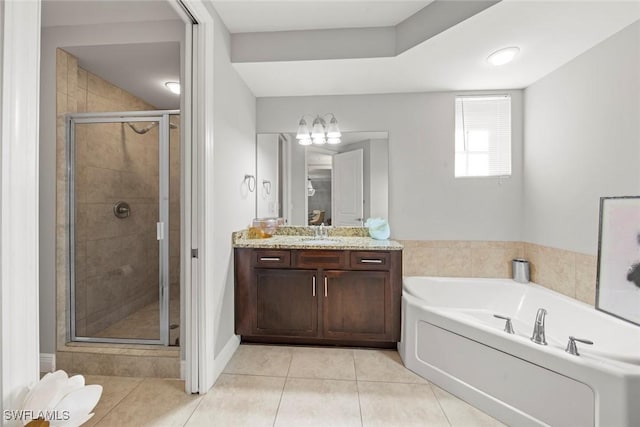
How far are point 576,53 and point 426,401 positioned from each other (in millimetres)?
2539

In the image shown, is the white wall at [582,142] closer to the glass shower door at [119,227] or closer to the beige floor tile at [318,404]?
the beige floor tile at [318,404]

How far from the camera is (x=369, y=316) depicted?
2309mm

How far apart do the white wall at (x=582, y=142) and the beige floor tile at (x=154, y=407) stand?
9.18 ft

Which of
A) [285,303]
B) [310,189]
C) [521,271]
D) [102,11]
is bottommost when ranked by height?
[285,303]

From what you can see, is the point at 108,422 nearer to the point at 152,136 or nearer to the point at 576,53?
the point at 152,136

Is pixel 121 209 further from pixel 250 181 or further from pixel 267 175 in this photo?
pixel 267 175

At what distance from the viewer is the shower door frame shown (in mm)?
2139

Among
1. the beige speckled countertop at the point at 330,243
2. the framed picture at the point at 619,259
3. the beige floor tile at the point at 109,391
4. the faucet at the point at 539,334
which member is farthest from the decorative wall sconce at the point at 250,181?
the framed picture at the point at 619,259

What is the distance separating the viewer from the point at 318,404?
5.67ft

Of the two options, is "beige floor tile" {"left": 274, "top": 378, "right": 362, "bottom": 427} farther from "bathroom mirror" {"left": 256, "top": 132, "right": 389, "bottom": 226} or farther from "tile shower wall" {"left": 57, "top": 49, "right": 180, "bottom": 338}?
"bathroom mirror" {"left": 256, "top": 132, "right": 389, "bottom": 226}

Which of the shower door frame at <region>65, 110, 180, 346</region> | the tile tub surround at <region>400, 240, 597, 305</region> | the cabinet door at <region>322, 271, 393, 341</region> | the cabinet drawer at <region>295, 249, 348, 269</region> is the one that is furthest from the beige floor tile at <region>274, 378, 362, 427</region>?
the tile tub surround at <region>400, 240, 597, 305</region>

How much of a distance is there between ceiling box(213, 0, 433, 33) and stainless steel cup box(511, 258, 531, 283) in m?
2.23

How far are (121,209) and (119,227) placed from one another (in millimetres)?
173

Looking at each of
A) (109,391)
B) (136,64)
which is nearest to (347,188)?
(136,64)
